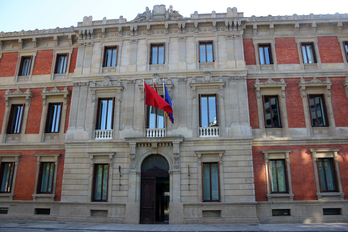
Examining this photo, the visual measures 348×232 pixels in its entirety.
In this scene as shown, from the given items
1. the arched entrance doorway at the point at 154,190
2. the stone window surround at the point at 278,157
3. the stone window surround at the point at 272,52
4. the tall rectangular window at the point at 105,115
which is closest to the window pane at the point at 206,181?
the arched entrance doorway at the point at 154,190

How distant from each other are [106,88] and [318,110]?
52.1ft

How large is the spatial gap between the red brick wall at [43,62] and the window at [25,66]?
2.59ft

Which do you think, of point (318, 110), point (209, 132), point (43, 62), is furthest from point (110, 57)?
point (318, 110)

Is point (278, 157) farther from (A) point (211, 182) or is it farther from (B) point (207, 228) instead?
(B) point (207, 228)

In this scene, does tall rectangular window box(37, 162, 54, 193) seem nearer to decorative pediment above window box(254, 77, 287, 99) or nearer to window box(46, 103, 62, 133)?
window box(46, 103, 62, 133)

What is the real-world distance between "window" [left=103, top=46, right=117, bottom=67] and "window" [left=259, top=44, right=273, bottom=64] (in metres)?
11.7

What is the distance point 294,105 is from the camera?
61.1 ft

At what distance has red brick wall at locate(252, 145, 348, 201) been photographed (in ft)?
55.9

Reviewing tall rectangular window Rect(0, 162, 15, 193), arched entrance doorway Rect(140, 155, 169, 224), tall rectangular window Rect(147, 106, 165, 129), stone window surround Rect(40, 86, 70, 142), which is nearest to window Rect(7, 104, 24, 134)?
stone window surround Rect(40, 86, 70, 142)

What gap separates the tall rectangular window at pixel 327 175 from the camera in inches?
678

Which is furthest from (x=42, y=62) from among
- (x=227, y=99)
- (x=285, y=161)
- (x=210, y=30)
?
(x=285, y=161)

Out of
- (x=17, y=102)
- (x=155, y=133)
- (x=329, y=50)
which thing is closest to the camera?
(x=155, y=133)

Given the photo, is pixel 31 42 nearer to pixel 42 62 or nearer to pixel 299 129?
pixel 42 62

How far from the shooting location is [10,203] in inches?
738
